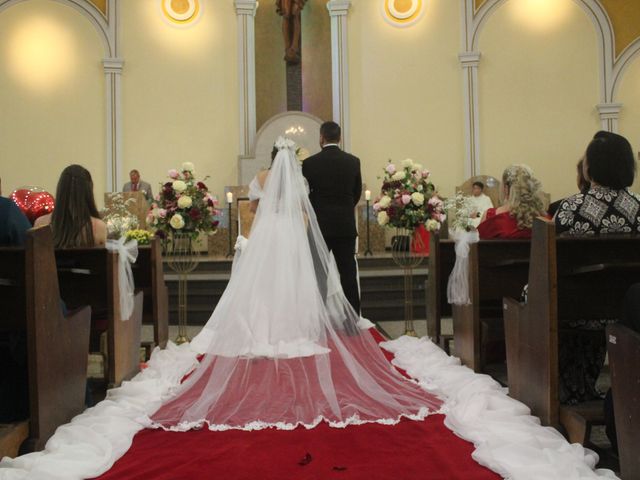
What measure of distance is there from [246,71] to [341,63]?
5.29ft

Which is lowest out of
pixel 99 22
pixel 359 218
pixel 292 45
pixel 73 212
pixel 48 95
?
pixel 73 212

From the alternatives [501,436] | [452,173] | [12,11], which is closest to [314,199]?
[501,436]

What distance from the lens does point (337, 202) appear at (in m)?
6.17

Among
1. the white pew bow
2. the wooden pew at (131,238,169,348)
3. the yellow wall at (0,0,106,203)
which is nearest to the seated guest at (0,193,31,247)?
the white pew bow

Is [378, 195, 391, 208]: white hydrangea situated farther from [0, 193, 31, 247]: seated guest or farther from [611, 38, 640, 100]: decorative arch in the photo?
[611, 38, 640, 100]: decorative arch

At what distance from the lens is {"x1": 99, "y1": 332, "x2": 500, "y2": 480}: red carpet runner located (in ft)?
8.73

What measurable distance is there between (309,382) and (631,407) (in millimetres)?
1964

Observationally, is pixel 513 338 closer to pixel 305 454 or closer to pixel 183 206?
pixel 305 454

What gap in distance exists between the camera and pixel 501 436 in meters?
2.97

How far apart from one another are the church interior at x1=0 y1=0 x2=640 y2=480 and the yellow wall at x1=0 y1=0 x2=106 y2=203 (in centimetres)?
4

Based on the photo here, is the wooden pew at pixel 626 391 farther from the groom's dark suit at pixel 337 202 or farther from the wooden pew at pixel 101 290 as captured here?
the groom's dark suit at pixel 337 202

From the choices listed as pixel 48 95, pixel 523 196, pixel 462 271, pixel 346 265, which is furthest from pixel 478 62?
pixel 462 271

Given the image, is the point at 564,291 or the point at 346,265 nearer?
the point at 564,291

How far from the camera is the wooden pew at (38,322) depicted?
288 centimetres
